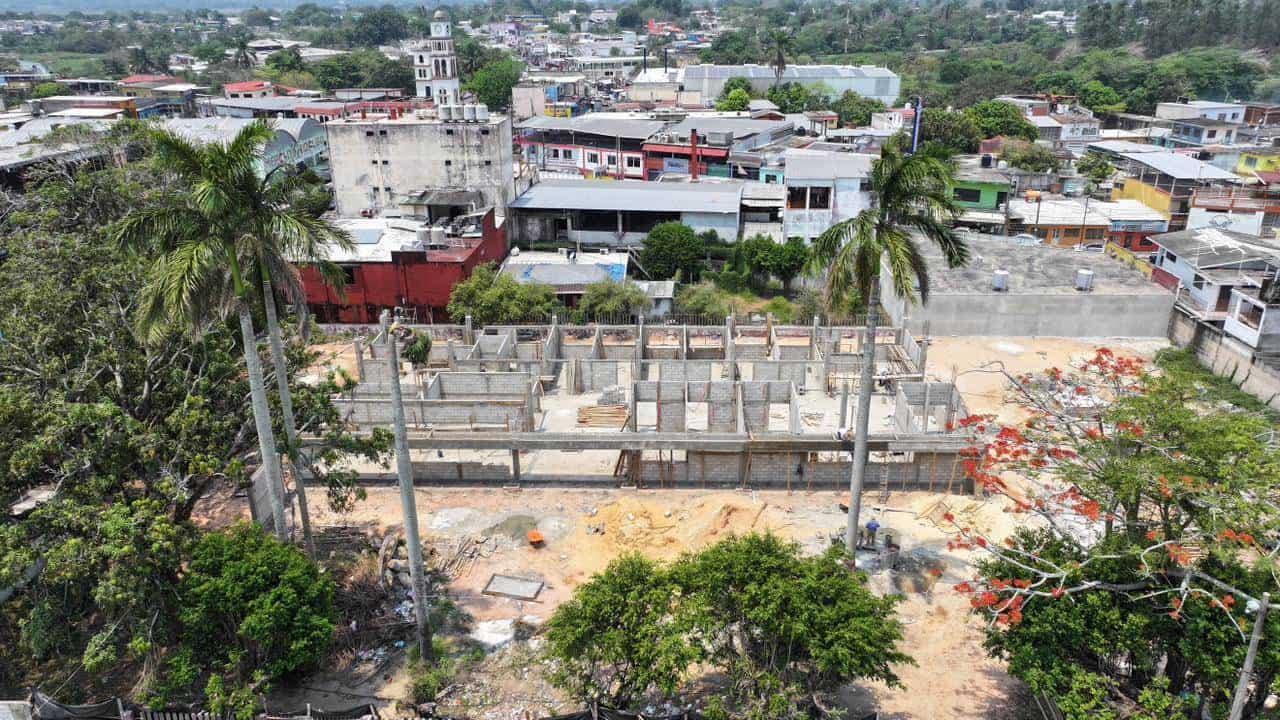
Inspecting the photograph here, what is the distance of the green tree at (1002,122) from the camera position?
75625 mm

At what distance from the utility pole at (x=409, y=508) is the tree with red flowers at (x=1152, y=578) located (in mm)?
10715

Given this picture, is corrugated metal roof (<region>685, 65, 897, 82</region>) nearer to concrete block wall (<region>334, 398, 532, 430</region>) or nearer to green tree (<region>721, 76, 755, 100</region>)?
green tree (<region>721, 76, 755, 100</region>)

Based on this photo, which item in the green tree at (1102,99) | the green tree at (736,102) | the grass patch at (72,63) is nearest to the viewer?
the green tree at (736,102)

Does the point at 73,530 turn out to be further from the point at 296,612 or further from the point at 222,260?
the point at 222,260

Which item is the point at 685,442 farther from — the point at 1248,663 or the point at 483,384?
the point at 1248,663

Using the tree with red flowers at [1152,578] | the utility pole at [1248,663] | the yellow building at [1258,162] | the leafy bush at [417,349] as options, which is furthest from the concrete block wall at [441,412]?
the yellow building at [1258,162]

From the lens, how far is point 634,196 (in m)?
52.2

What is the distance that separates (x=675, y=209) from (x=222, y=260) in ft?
119

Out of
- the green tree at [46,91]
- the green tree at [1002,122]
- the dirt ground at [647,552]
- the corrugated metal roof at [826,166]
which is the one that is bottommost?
the dirt ground at [647,552]

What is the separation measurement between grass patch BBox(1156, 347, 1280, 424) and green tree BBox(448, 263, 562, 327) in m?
24.1

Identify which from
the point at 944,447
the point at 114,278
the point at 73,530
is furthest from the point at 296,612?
the point at 944,447

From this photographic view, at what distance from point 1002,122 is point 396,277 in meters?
62.1

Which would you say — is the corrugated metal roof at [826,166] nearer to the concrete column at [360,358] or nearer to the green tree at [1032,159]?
the green tree at [1032,159]

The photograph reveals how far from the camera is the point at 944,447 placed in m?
24.1
